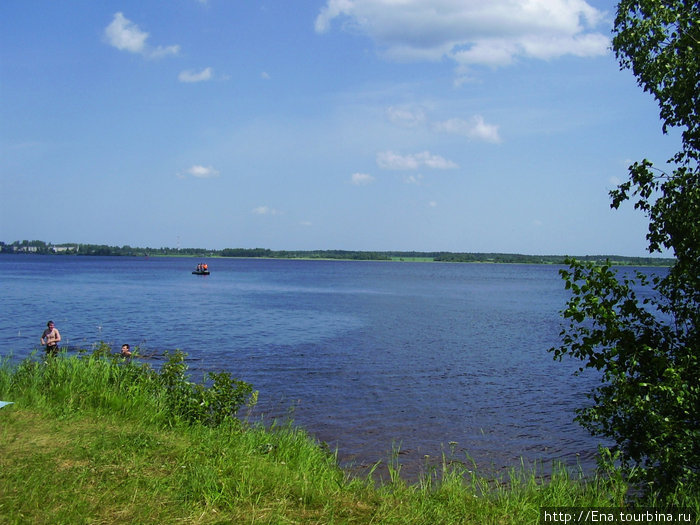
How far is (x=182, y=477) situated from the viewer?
7223 millimetres

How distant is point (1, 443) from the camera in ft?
26.5

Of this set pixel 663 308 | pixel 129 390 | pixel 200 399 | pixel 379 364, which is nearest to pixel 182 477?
pixel 200 399

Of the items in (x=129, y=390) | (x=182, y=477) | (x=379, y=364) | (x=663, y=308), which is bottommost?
(x=379, y=364)

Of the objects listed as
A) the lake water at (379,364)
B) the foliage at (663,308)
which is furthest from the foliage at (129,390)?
the foliage at (663,308)

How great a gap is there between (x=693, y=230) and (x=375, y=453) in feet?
28.7

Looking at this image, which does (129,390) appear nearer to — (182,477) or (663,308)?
(182,477)

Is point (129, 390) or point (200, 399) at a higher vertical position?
point (129, 390)

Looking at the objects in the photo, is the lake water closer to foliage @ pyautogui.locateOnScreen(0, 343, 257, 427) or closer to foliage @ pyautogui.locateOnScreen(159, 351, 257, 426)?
foliage @ pyautogui.locateOnScreen(159, 351, 257, 426)

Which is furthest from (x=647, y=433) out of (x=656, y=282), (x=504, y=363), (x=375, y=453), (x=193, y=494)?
(x=504, y=363)

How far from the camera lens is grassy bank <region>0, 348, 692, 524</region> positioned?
255 inches

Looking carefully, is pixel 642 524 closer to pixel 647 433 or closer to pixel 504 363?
pixel 647 433

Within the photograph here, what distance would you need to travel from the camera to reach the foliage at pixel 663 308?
26.7ft

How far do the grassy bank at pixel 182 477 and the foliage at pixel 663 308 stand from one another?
905 millimetres

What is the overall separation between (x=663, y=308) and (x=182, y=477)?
7.80m
